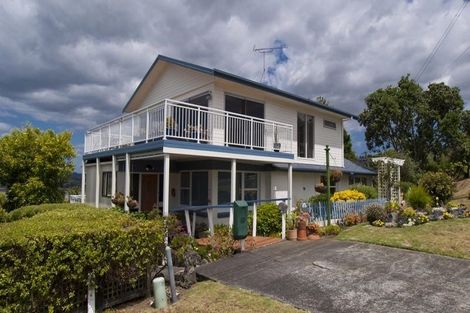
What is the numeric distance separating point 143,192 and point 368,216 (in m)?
10.2

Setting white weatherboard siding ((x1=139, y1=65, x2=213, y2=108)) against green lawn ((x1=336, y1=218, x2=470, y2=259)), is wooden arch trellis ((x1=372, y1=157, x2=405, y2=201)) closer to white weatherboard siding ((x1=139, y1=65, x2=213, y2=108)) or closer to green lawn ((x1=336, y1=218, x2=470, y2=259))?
green lawn ((x1=336, y1=218, x2=470, y2=259))

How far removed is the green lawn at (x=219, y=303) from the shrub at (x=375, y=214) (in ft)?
29.2

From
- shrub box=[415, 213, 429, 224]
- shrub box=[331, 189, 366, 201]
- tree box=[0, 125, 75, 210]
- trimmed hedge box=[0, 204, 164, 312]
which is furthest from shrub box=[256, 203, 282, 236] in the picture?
tree box=[0, 125, 75, 210]

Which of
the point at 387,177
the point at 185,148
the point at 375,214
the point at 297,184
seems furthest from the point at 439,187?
the point at 185,148

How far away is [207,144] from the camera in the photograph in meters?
11.8

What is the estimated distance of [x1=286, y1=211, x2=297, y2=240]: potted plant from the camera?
1221 centimetres

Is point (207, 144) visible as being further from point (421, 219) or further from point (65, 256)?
point (421, 219)

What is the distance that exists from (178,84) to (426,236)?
1223 cm

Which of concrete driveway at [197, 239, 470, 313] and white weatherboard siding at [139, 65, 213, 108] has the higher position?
white weatherboard siding at [139, 65, 213, 108]

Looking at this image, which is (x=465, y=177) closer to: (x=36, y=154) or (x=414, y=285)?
(x=414, y=285)

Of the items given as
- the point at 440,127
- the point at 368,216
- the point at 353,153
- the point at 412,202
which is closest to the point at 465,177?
A: the point at 440,127

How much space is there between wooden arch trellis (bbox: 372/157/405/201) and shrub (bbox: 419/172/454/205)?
152 inches

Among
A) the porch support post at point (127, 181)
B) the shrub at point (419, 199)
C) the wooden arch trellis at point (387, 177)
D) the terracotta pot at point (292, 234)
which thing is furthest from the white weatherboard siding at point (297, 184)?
the porch support post at point (127, 181)

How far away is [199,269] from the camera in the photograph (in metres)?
8.70
